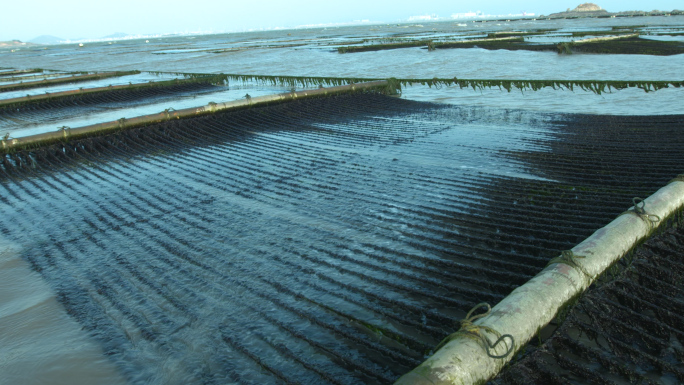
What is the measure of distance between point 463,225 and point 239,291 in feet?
9.02

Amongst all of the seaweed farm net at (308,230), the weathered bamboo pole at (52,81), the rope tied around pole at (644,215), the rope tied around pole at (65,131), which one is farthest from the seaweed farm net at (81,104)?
the rope tied around pole at (644,215)

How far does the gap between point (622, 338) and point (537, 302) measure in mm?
717

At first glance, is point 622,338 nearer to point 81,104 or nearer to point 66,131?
point 66,131

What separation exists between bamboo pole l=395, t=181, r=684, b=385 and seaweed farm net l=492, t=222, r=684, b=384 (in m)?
0.14

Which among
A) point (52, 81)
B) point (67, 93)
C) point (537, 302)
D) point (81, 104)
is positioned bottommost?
point (537, 302)

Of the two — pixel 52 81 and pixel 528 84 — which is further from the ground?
pixel 52 81

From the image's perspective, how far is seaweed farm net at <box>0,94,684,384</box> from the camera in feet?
13.0

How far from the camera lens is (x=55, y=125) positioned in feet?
50.8

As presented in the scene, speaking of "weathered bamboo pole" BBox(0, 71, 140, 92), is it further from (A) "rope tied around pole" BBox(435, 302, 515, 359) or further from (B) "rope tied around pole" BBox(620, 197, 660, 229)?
(B) "rope tied around pole" BBox(620, 197, 660, 229)

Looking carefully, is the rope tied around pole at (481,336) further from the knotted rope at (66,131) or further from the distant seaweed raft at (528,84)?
the distant seaweed raft at (528,84)

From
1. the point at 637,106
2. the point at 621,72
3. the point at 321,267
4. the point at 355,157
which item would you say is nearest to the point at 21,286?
the point at 321,267

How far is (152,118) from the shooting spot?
1236 cm

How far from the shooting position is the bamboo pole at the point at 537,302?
287cm

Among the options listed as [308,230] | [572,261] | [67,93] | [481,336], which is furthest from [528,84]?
[67,93]
